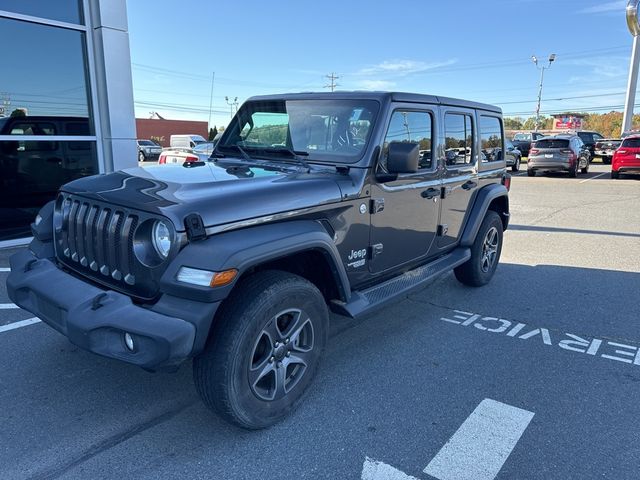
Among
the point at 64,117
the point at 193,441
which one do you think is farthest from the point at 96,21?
the point at 193,441

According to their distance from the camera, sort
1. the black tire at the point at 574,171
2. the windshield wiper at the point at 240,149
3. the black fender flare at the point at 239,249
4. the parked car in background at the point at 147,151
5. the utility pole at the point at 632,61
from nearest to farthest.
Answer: the black fender flare at the point at 239,249, the windshield wiper at the point at 240,149, the black tire at the point at 574,171, the utility pole at the point at 632,61, the parked car in background at the point at 147,151

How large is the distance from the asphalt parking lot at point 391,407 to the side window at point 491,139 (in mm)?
1642

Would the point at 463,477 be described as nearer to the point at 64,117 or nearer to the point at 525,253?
the point at 525,253

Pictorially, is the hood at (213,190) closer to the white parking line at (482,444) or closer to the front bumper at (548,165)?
the white parking line at (482,444)

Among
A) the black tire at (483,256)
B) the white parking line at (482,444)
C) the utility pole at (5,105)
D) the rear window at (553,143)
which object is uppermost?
the utility pole at (5,105)

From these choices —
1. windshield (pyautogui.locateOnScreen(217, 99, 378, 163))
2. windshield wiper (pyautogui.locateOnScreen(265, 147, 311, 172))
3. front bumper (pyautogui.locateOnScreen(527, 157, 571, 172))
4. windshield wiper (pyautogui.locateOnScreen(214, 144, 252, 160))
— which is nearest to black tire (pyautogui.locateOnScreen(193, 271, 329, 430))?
windshield wiper (pyautogui.locateOnScreen(265, 147, 311, 172))

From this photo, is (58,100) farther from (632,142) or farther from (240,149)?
(632,142)

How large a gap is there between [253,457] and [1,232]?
20.8 ft

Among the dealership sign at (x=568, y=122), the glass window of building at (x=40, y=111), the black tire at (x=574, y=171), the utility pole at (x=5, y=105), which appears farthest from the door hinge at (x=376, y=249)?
the dealership sign at (x=568, y=122)

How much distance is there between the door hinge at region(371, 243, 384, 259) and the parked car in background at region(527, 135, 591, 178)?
18.0 meters

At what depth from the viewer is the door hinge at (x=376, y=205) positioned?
3387 mm

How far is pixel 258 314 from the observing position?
99.7 inches

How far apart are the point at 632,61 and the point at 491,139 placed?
29803 mm

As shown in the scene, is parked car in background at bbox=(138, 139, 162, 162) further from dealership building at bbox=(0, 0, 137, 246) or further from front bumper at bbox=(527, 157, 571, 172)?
dealership building at bbox=(0, 0, 137, 246)
